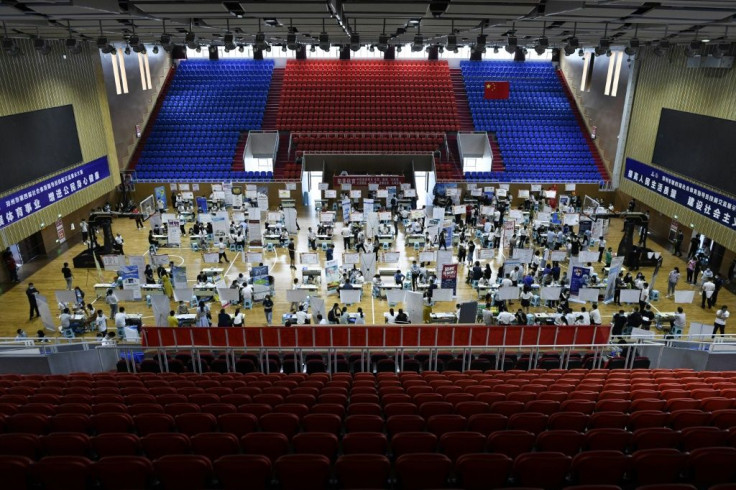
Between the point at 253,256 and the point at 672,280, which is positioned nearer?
the point at 672,280

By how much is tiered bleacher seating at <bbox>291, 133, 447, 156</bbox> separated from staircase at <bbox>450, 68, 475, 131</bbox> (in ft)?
8.47

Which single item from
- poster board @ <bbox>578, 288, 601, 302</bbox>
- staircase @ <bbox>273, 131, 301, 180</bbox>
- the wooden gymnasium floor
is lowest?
the wooden gymnasium floor

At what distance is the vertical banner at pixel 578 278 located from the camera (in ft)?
61.2

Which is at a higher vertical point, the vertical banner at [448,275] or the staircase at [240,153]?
the staircase at [240,153]

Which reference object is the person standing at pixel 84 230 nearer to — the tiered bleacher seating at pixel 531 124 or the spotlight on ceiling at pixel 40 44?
the spotlight on ceiling at pixel 40 44

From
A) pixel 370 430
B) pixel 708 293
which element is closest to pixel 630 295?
pixel 708 293

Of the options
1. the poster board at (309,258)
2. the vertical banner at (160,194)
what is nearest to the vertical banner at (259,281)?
the poster board at (309,258)

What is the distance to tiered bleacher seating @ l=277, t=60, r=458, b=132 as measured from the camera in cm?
3794

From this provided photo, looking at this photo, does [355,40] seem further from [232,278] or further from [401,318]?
[232,278]

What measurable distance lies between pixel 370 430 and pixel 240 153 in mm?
31231

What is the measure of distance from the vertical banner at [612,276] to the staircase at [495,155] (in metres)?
16.5

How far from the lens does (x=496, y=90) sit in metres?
39.5

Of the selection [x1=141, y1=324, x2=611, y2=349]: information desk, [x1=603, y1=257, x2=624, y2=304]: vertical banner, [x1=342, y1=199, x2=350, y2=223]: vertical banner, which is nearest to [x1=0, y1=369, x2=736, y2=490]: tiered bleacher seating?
[x1=141, y1=324, x2=611, y2=349]: information desk

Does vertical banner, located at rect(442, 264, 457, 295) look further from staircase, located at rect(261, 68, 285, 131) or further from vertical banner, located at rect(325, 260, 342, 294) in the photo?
staircase, located at rect(261, 68, 285, 131)
